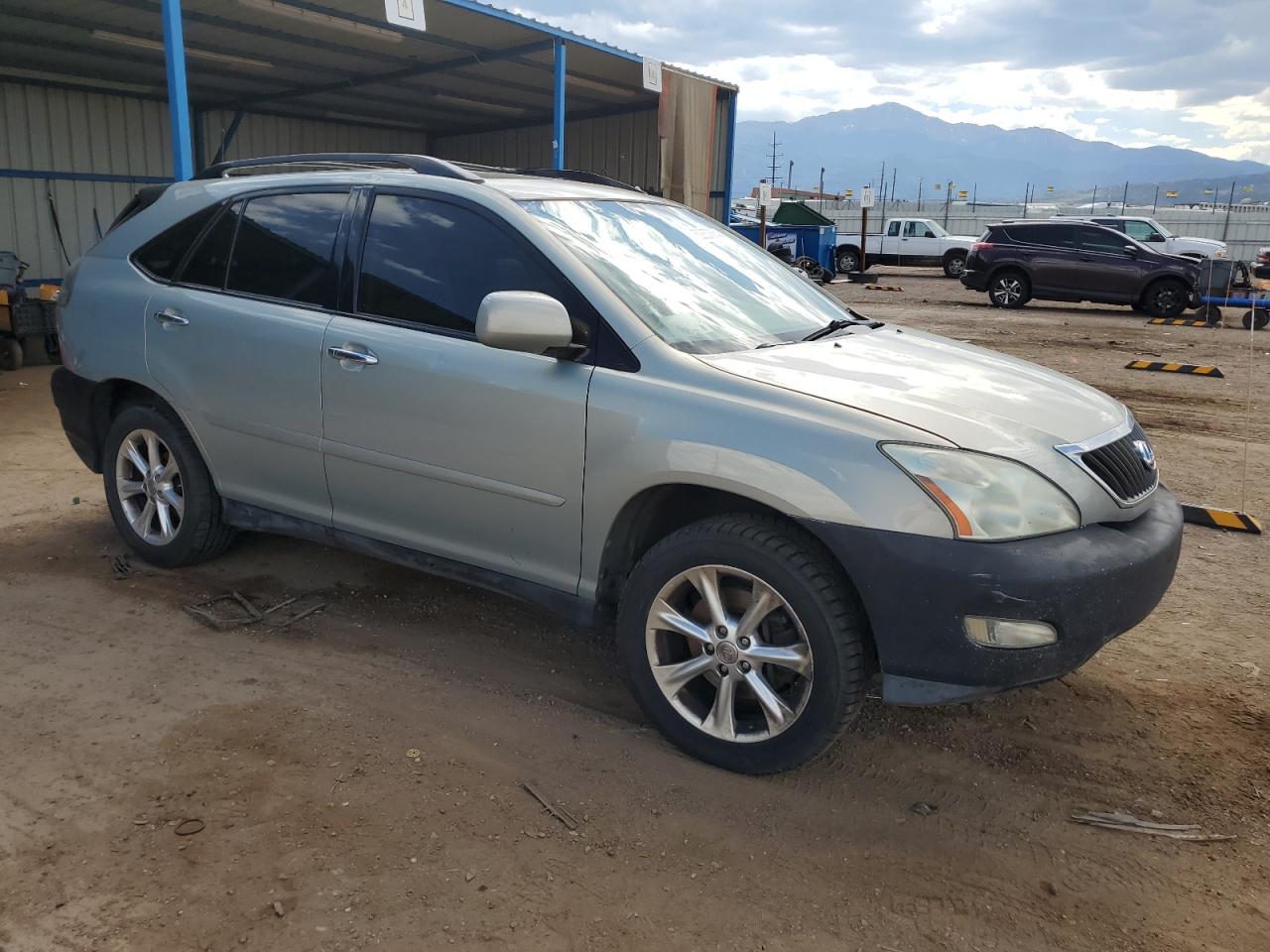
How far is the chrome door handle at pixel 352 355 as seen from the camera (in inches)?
139

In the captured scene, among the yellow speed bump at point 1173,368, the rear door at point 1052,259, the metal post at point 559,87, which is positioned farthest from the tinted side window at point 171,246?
the rear door at point 1052,259

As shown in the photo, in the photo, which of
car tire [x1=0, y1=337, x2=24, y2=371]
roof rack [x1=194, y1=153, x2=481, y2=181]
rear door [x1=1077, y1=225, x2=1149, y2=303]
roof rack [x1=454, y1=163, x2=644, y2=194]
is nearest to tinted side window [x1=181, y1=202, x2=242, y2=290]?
roof rack [x1=194, y1=153, x2=481, y2=181]

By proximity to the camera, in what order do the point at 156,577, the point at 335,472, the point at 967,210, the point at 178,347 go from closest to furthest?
the point at 335,472
the point at 178,347
the point at 156,577
the point at 967,210

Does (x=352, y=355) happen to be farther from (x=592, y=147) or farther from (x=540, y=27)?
(x=592, y=147)

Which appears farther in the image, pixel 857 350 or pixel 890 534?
pixel 857 350

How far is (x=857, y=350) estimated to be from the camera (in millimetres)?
3469

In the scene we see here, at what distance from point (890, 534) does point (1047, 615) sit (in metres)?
0.46

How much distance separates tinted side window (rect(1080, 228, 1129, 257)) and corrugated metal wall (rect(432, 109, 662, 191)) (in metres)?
8.07

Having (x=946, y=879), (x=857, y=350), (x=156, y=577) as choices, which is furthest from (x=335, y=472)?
(x=946, y=879)

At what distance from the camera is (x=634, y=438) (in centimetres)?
296

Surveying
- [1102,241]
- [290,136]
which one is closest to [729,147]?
[1102,241]

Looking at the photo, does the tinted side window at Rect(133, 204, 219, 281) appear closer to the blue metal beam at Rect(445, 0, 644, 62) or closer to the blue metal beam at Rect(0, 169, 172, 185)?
the blue metal beam at Rect(445, 0, 644, 62)

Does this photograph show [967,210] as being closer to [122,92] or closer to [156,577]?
[122,92]

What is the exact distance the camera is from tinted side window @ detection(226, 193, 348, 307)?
3.79 m
